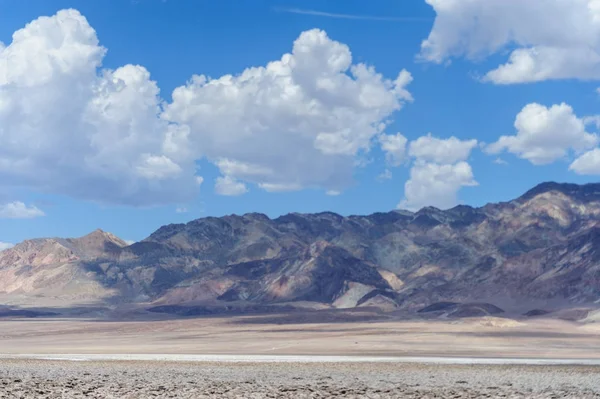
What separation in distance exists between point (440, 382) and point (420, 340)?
212 feet

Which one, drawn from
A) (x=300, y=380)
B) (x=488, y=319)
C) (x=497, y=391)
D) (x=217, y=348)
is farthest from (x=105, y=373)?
(x=488, y=319)

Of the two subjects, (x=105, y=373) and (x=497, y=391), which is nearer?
(x=497, y=391)

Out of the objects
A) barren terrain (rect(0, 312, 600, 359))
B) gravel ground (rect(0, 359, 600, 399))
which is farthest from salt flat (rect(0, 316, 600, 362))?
gravel ground (rect(0, 359, 600, 399))

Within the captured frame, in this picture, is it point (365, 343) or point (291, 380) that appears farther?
point (365, 343)

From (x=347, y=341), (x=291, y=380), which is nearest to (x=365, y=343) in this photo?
(x=347, y=341)

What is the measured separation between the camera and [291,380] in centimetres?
4497

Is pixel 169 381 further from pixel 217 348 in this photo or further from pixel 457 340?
pixel 457 340

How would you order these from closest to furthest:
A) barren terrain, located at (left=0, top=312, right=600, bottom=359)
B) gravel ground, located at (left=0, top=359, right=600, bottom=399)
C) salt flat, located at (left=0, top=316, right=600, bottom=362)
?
gravel ground, located at (left=0, top=359, right=600, bottom=399)
salt flat, located at (left=0, top=316, right=600, bottom=362)
barren terrain, located at (left=0, top=312, right=600, bottom=359)

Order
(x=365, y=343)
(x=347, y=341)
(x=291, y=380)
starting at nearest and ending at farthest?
1. (x=291, y=380)
2. (x=365, y=343)
3. (x=347, y=341)

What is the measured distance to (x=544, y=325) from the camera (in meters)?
152

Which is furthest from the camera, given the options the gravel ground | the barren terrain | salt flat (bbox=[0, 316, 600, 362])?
the barren terrain

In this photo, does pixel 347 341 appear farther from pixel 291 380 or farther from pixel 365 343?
pixel 291 380

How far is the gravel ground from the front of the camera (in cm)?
3828

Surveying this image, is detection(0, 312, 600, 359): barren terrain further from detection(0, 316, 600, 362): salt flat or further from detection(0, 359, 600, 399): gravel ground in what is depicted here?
detection(0, 359, 600, 399): gravel ground
